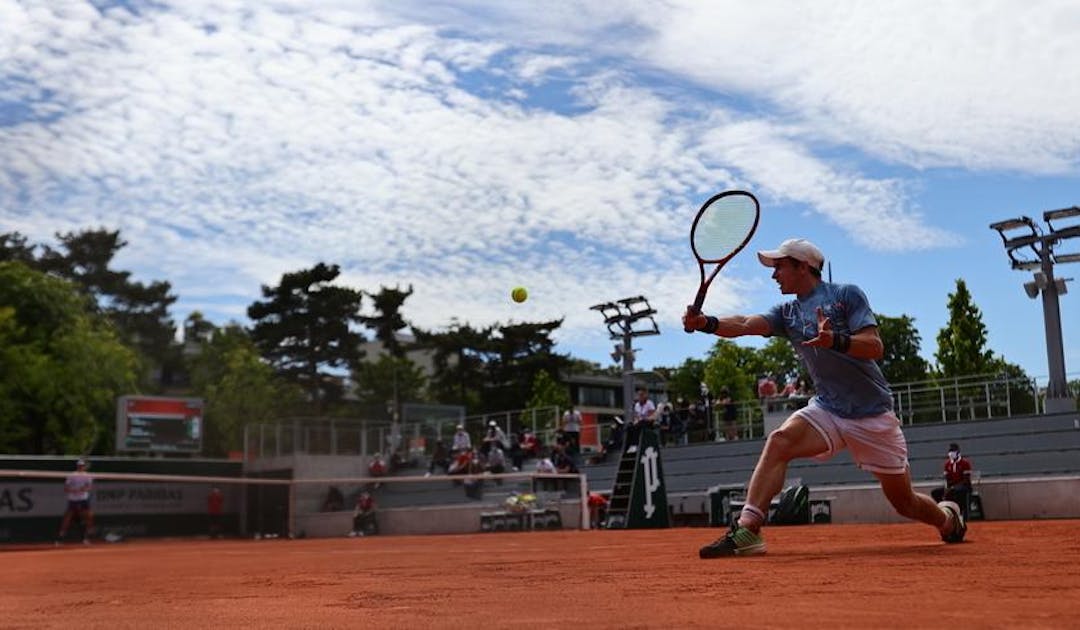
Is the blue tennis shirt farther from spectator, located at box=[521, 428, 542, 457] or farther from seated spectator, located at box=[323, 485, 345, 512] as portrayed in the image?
seated spectator, located at box=[323, 485, 345, 512]

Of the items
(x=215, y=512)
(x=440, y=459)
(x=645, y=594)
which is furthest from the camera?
(x=215, y=512)

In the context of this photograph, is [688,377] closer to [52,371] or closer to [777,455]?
[52,371]

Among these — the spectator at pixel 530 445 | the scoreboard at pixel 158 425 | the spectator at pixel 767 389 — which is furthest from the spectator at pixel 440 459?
the scoreboard at pixel 158 425

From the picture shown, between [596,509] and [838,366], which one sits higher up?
[838,366]

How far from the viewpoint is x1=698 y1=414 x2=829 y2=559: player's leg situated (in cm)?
675

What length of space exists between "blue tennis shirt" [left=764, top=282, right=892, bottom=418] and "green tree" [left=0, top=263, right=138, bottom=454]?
45.5 m

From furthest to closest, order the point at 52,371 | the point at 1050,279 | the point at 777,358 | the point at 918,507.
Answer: the point at 777,358, the point at 52,371, the point at 1050,279, the point at 918,507

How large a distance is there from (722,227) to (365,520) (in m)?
24.6

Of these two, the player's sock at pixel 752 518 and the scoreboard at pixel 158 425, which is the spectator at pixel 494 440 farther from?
the player's sock at pixel 752 518

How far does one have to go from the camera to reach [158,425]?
4231 cm

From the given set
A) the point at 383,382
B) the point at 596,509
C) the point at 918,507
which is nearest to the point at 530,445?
the point at 596,509

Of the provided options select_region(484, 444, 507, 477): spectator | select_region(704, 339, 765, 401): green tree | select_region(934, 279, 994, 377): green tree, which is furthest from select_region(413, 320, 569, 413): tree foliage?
select_region(484, 444, 507, 477): spectator

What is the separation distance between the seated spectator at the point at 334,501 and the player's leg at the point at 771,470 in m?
28.8

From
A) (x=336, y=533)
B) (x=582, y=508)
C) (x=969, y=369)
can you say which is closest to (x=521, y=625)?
(x=582, y=508)
